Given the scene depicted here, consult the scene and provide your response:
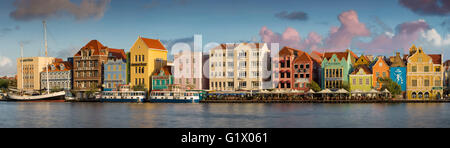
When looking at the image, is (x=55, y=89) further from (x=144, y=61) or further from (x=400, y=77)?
(x=400, y=77)

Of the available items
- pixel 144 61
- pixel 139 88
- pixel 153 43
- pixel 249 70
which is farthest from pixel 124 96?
pixel 249 70

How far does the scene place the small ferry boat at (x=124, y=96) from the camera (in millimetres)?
105750

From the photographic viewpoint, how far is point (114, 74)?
383 feet

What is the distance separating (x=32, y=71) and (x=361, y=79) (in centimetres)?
7921

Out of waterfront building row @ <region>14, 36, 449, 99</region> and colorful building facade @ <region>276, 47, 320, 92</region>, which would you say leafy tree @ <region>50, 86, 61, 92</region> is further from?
colorful building facade @ <region>276, 47, 320, 92</region>

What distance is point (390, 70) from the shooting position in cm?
9838

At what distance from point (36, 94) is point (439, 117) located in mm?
95169

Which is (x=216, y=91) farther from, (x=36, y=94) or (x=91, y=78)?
(x=36, y=94)

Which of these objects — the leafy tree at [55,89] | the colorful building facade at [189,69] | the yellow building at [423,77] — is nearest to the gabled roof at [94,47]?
the leafy tree at [55,89]

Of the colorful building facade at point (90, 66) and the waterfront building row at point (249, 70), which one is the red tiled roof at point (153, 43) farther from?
the colorful building facade at point (90, 66)

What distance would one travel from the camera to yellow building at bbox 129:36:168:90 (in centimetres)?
11100

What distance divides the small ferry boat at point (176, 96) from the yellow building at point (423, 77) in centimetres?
3771

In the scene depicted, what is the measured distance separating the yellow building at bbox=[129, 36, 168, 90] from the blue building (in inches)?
141
